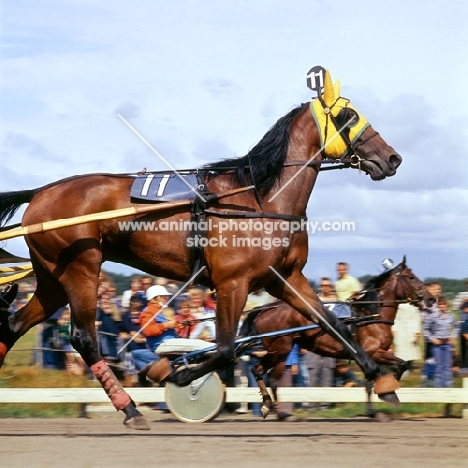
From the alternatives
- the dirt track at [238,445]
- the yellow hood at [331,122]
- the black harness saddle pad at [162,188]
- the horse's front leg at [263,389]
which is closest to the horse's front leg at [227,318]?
the dirt track at [238,445]

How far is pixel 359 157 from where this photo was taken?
7.47 m

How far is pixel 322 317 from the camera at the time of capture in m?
7.49

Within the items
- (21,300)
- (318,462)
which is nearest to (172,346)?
(318,462)

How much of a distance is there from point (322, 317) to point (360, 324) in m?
3.44

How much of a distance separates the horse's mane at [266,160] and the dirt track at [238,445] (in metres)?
1.97

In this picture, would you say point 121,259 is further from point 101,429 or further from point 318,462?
point 318,462

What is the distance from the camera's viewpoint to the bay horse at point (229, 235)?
7246 mm

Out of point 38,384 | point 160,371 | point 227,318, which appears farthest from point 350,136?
point 38,384

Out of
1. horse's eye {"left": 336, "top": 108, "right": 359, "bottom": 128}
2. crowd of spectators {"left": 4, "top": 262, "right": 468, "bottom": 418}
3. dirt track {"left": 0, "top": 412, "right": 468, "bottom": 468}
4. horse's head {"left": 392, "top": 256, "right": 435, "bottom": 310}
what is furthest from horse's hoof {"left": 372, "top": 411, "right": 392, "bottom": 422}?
horse's eye {"left": 336, "top": 108, "right": 359, "bottom": 128}

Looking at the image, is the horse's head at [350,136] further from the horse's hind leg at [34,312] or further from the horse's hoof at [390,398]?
the horse's hind leg at [34,312]

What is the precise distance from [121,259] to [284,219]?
4.46ft

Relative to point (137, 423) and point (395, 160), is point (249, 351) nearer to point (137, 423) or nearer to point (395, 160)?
point (137, 423)

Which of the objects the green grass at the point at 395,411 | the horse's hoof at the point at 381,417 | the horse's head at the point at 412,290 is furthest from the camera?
the horse's head at the point at 412,290

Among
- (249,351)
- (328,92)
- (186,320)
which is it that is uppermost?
(328,92)
